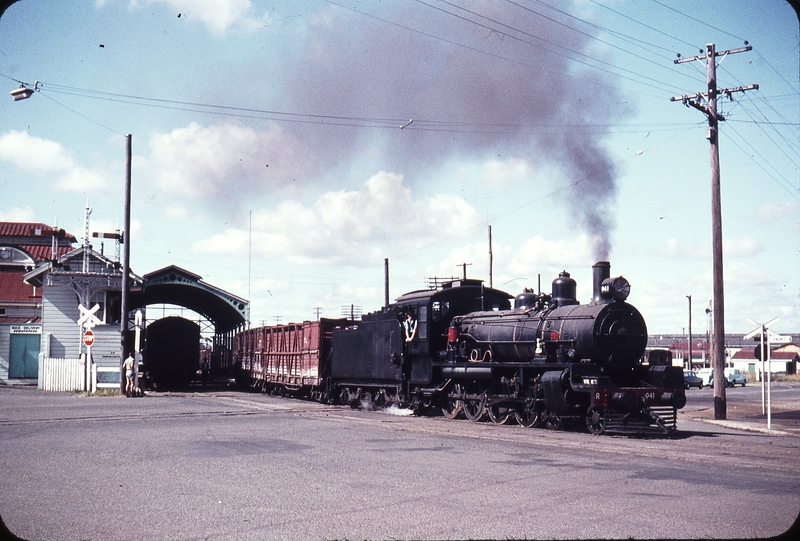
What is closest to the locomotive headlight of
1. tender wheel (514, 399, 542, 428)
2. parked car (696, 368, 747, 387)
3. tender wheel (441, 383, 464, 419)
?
tender wheel (514, 399, 542, 428)

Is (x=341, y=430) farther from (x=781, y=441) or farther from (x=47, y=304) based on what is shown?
(x=47, y=304)

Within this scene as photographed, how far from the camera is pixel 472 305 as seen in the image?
20.2m

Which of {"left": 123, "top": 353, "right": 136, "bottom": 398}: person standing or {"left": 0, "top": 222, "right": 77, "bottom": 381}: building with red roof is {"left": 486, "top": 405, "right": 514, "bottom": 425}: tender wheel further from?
{"left": 0, "top": 222, "right": 77, "bottom": 381}: building with red roof

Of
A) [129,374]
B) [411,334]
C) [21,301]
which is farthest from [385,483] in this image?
[21,301]

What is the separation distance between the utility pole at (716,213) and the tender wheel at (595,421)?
19.8 ft

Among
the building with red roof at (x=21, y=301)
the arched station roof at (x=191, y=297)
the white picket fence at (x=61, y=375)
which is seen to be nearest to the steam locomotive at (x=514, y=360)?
the white picket fence at (x=61, y=375)

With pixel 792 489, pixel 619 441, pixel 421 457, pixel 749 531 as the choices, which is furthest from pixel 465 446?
pixel 749 531

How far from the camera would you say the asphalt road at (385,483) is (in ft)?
21.6

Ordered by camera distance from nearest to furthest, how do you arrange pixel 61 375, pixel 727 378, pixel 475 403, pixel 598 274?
pixel 598 274
pixel 475 403
pixel 61 375
pixel 727 378

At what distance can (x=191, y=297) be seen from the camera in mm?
41438

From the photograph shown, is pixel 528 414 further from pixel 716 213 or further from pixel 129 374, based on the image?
pixel 129 374

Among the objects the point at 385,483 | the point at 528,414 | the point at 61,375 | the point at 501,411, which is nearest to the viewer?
the point at 385,483

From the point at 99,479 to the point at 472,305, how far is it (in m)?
12.7

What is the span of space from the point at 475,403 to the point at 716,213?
28.9ft
